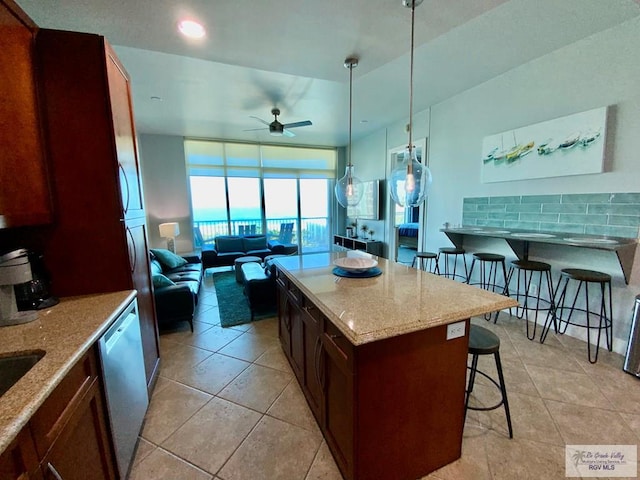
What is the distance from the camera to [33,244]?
154 cm

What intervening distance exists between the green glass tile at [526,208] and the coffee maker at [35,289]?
419 centimetres

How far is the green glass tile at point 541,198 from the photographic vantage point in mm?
2809

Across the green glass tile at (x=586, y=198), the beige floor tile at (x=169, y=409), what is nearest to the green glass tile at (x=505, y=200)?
the green glass tile at (x=586, y=198)

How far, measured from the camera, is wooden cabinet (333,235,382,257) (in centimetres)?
580

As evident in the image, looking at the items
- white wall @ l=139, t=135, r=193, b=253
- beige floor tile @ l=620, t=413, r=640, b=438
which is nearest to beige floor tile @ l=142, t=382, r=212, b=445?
beige floor tile @ l=620, t=413, r=640, b=438

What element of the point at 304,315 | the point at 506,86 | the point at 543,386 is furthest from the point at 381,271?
the point at 506,86

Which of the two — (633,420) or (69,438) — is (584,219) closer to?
(633,420)

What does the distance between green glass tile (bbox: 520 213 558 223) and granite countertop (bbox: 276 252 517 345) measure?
1.96 meters

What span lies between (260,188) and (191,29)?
4736 mm

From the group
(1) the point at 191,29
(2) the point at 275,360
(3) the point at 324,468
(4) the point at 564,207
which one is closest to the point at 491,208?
(4) the point at 564,207

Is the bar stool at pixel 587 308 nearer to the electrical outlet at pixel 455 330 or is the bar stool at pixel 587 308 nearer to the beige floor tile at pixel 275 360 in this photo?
the electrical outlet at pixel 455 330

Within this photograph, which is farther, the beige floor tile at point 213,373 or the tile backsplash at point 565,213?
the tile backsplash at point 565,213

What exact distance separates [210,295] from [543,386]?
165 inches

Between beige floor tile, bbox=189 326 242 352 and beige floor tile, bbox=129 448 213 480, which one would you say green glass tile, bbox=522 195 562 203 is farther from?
beige floor tile, bbox=129 448 213 480
